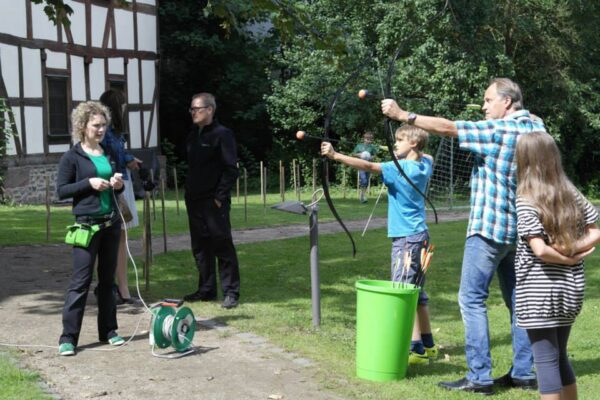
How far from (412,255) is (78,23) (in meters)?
17.8

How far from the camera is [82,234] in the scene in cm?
653

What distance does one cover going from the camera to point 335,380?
5.93 meters

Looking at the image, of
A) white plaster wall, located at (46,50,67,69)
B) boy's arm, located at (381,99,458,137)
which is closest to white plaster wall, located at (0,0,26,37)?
white plaster wall, located at (46,50,67,69)

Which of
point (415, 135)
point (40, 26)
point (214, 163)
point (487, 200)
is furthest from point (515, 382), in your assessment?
point (40, 26)

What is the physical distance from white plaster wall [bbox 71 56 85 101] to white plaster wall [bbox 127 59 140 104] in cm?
229

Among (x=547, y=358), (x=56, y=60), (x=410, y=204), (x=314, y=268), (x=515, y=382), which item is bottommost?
(x=515, y=382)

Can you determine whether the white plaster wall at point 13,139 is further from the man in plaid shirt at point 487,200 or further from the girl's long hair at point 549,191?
the girl's long hair at point 549,191

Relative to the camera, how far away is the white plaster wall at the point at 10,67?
19844 millimetres

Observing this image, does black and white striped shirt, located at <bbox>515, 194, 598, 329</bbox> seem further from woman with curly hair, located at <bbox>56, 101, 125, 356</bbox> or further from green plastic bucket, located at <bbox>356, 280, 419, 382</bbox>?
woman with curly hair, located at <bbox>56, 101, 125, 356</bbox>

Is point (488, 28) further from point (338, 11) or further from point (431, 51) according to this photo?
point (338, 11)

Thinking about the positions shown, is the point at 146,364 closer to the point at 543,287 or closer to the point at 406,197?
the point at 406,197

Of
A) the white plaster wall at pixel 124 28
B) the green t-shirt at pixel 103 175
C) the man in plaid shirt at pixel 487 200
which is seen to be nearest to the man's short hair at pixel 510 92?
the man in plaid shirt at pixel 487 200

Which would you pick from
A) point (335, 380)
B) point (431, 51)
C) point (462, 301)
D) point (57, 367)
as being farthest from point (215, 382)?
point (431, 51)

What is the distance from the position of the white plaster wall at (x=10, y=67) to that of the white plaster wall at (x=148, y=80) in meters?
5.50
